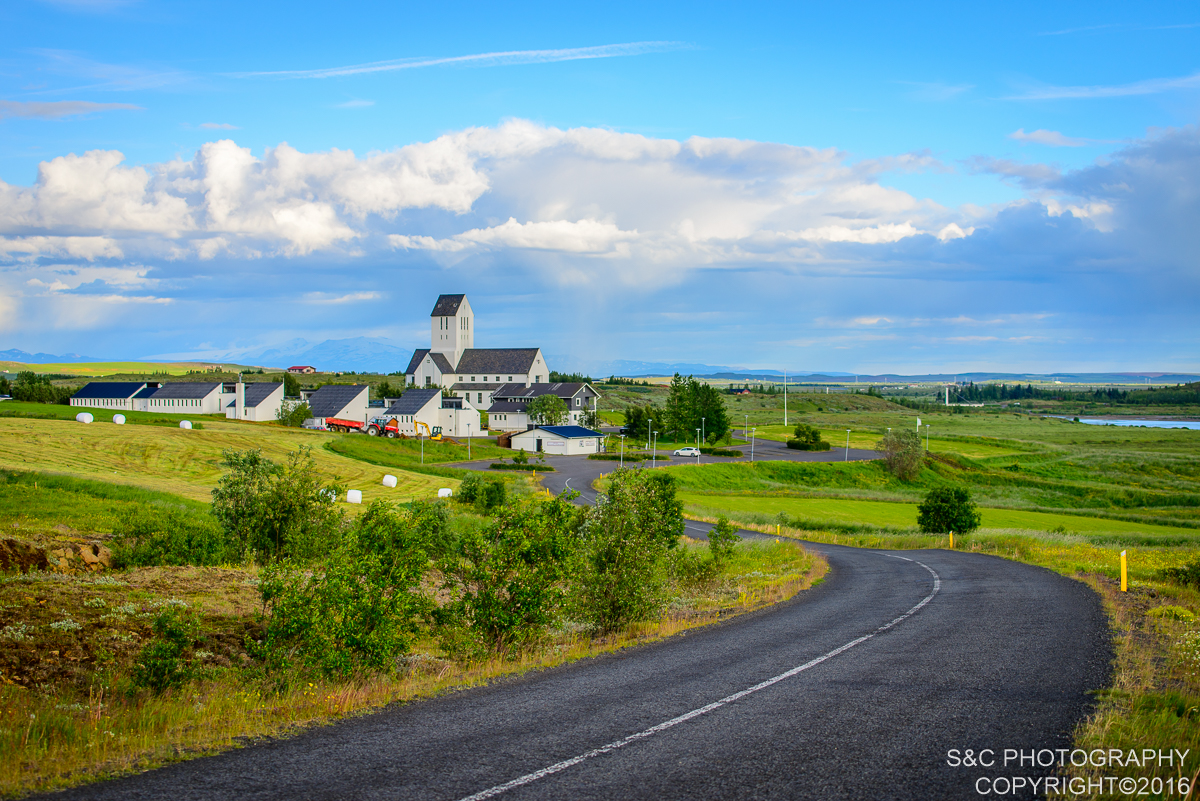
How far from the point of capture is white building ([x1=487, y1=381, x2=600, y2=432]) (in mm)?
120438

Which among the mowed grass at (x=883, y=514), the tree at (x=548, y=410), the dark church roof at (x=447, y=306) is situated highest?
the dark church roof at (x=447, y=306)

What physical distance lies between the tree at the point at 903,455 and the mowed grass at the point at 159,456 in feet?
202

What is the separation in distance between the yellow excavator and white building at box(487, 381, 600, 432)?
16030 millimetres

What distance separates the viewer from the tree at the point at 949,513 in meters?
47.0

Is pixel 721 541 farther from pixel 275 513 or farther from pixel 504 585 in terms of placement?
pixel 504 585

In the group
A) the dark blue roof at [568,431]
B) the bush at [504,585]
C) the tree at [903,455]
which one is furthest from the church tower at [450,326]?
the bush at [504,585]

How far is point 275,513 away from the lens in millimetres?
23828

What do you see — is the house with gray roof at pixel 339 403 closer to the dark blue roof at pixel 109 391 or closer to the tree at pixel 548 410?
the dark blue roof at pixel 109 391

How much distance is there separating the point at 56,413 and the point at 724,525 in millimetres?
79210

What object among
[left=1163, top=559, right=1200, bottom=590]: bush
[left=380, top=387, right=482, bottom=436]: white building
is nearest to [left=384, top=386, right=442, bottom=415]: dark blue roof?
[left=380, top=387, right=482, bottom=436]: white building

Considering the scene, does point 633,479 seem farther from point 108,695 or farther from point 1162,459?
point 1162,459

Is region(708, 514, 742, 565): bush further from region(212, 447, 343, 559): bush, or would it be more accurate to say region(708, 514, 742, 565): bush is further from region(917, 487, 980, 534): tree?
region(917, 487, 980, 534): tree

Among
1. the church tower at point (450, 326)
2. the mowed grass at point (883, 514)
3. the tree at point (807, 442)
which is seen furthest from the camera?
the church tower at point (450, 326)

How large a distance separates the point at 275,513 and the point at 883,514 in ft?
172
